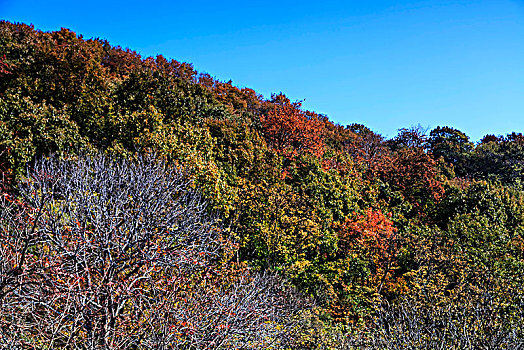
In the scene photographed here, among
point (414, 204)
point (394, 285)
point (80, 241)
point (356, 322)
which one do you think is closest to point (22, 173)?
point (80, 241)

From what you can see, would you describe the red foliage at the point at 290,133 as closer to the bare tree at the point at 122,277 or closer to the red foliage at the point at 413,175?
the red foliage at the point at 413,175

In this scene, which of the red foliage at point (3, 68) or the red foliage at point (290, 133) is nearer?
the red foliage at point (3, 68)

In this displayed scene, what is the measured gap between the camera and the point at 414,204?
2188 cm

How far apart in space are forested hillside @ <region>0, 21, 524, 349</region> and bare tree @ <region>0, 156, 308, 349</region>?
0.28 ft

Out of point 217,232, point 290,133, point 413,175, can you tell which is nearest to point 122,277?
point 217,232

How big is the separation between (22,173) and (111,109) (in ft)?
15.0

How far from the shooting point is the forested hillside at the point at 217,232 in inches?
Answer: 293

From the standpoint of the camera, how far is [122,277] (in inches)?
302

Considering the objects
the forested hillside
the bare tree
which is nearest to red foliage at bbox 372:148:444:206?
the forested hillside

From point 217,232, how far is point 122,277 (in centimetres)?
437

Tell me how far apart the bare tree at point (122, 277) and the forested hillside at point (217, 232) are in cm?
9

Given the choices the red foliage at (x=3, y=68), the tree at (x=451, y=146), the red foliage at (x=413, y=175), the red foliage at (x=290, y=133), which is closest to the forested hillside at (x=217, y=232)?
the red foliage at (x=3, y=68)

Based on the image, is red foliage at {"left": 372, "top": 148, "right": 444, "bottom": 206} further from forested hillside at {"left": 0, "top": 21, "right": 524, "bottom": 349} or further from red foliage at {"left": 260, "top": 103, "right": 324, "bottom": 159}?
red foliage at {"left": 260, "top": 103, "right": 324, "bottom": 159}

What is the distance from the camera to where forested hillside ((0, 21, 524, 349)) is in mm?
7453
